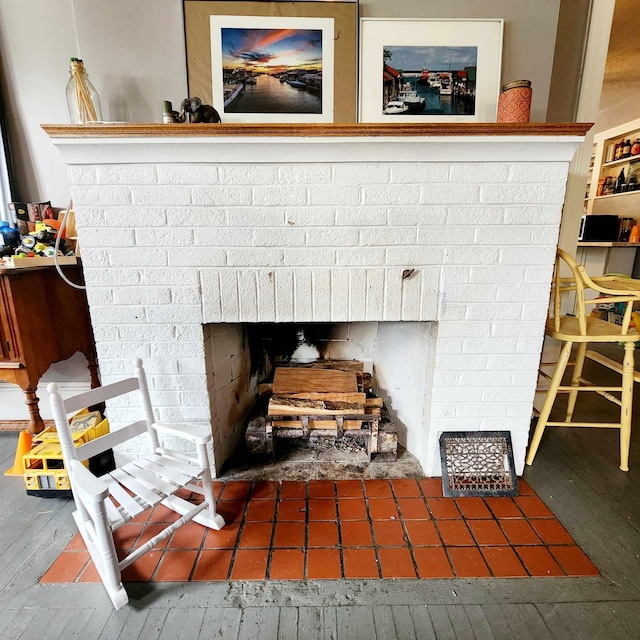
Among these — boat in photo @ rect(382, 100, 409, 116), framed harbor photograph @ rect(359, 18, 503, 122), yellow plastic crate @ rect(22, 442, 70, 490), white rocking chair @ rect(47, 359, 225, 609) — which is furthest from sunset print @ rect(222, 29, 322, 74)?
yellow plastic crate @ rect(22, 442, 70, 490)

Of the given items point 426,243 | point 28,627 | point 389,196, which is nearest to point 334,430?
point 426,243

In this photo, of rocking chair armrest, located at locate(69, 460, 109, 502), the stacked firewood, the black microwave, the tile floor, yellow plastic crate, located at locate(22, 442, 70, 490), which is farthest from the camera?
the black microwave

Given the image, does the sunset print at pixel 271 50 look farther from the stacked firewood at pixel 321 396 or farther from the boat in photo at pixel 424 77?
the stacked firewood at pixel 321 396

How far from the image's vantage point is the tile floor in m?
1.19

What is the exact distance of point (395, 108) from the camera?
66.2 inches

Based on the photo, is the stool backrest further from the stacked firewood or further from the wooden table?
the wooden table

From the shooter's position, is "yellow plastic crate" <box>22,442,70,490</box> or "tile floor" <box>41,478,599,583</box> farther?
"yellow plastic crate" <box>22,442,70,490</box>

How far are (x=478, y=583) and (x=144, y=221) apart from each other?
1.71m

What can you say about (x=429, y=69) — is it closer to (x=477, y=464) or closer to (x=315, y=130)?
(x=315, y=130)

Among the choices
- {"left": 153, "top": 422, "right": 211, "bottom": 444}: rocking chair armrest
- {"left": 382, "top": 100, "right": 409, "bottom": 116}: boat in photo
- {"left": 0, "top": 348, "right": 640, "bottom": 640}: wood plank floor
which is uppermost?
{"left": 382, "top": 100, "right": 409, "bottom": 116}: boat in photo

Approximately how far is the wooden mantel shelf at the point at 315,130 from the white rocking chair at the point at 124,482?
2.75 feet

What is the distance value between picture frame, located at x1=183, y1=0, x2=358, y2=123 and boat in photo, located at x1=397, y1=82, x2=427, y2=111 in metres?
0.22

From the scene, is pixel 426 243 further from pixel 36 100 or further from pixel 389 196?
pixel 36 100

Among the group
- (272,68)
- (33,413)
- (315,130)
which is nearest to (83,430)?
(33,413)
